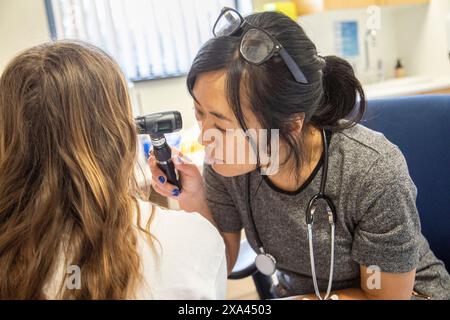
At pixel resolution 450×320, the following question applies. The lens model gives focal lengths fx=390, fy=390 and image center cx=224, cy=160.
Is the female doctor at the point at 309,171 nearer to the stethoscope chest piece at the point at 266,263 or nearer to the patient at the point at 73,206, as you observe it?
the stethoscope chest piece at the point at 266,263

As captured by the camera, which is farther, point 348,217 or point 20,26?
point 20,26

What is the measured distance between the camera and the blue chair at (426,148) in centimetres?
92

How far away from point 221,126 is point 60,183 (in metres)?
0.32

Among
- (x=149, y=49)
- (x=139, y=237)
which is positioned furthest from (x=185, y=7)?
(x=139, y=237)

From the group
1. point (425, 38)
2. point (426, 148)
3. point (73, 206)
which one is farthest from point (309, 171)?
point (425, 38)

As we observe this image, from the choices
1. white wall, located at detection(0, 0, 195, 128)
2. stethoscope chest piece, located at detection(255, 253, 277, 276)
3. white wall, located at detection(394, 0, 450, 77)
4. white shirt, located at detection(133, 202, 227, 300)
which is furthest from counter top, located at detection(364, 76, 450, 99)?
white shirt, located at detection(133, 202, 227, 300)

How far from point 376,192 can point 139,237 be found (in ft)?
Result: 1.46

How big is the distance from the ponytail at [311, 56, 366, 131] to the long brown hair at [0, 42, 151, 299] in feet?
1.52

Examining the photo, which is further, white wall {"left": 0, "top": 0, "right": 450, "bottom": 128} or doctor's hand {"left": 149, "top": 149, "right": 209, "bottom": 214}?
white wall {"left": 0, "top": 0, "right": 450, "bottom": 128}

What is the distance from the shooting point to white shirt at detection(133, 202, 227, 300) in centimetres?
53

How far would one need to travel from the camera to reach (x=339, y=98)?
838 mm

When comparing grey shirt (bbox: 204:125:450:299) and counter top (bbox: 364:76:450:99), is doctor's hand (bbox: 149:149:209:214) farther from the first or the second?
counter top (bbox: 364:76:450:99)

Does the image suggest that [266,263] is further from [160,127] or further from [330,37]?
[330,37]

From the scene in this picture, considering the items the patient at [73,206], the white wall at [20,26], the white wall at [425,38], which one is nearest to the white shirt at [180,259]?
the patient at [73,206]
